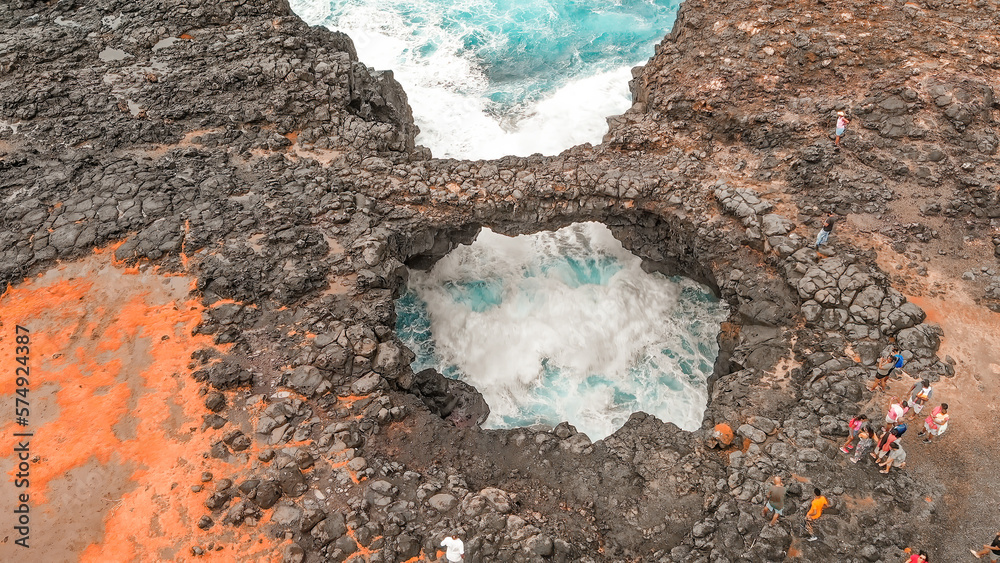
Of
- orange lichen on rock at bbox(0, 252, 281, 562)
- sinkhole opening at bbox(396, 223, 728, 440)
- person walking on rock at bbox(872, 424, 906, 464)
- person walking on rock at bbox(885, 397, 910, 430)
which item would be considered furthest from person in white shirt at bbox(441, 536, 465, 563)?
person walking on rock at bbox(885, 397, 910, 430)

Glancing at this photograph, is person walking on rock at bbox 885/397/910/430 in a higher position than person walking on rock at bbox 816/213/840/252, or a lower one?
lower

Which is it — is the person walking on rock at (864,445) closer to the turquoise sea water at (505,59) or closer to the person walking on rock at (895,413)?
the person walking on rock at (895,413)

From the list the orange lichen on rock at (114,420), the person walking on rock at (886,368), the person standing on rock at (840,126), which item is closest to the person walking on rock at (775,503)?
the person walking on rock at (886,368)

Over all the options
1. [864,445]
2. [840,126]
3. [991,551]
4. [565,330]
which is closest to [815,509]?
[864,445]

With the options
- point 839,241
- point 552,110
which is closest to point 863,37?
point 839,241

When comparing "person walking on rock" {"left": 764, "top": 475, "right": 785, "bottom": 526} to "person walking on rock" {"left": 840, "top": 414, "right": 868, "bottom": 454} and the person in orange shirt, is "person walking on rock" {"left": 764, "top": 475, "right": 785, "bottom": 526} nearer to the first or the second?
the person in orange shirt
